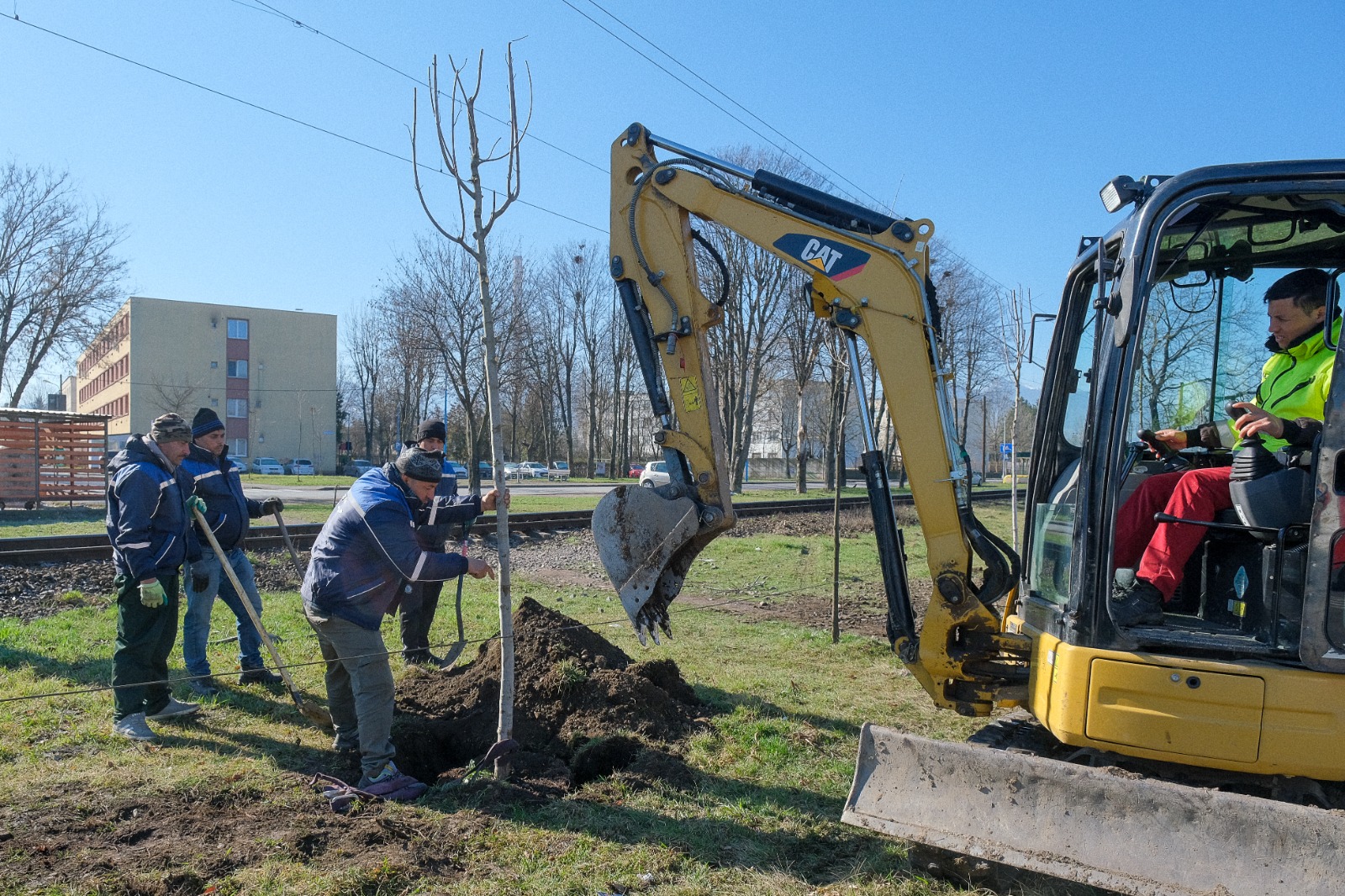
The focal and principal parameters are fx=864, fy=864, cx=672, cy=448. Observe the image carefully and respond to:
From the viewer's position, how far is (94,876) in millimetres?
3453

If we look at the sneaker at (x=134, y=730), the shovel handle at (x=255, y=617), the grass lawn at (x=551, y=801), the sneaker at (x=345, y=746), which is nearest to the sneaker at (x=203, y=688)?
the grass lawn at (x=551, y=801)

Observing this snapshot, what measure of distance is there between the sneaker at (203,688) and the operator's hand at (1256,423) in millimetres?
6210

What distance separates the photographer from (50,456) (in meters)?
20.0

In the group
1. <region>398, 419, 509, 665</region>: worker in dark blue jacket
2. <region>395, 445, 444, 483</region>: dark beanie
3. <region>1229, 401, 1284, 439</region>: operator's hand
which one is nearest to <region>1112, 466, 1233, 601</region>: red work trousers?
<region>1229, 401, 1284, 439</region>: operator's hand

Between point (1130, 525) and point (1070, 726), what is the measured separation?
0.89m

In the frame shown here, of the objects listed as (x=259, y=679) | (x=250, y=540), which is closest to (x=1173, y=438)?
(x=259, y=679)

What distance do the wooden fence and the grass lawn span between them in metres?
14.8

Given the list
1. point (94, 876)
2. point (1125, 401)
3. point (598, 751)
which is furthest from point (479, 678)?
point (1125, 401)

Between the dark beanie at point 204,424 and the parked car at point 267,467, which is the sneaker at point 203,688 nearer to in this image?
the dark beanie at point 204,424

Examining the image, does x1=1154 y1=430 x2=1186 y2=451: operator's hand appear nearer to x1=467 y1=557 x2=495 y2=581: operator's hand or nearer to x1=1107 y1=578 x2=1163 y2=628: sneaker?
x1=1107 y1=578 x2=1163 y2=628: sneaker

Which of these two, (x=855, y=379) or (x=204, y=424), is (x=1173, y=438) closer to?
(x=855, y=379)

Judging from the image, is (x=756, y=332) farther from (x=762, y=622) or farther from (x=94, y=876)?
(x=94, y=876)

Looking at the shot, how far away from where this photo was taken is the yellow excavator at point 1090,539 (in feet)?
10.2

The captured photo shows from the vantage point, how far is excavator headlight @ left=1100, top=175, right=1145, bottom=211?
145 inches
